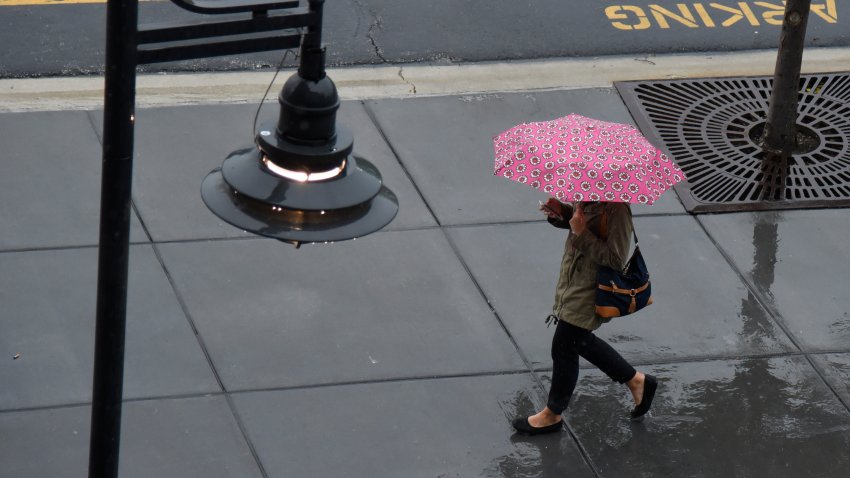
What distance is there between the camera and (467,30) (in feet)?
32.1

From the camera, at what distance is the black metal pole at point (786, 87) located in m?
8.20

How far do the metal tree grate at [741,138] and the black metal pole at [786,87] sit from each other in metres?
0.10

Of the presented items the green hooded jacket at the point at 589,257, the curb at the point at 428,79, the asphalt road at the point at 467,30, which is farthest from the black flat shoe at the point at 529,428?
the asphalt road at the point at 467,30

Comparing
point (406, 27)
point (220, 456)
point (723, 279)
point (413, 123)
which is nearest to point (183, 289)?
point (220, 456)

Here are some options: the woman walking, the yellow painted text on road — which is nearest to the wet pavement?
the woman walking

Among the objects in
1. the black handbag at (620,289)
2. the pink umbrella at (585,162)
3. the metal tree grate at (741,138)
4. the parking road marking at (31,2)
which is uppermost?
the pink umbrella at (585,162)

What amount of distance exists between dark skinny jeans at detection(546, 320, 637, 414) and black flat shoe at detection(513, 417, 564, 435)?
0.09 m

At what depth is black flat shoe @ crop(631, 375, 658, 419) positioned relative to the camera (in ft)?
19.4

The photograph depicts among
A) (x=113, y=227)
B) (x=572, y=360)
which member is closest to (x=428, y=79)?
(x=572, y=360)

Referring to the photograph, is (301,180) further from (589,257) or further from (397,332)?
(397,332)

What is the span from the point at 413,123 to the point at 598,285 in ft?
10.6

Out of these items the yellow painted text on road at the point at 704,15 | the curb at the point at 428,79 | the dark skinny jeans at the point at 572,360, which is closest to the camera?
the dark skinny jeans at the point at 572,360

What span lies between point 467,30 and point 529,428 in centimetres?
458

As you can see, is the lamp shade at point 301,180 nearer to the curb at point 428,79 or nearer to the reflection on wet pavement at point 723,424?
the reflection on wet pavement at point 723,424
